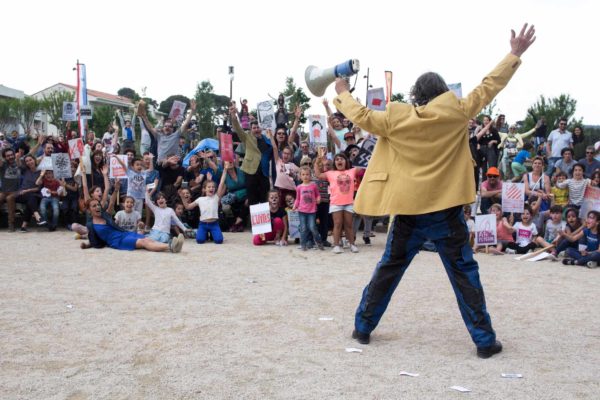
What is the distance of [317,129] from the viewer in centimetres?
1315

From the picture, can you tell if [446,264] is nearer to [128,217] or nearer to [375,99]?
[128,217]

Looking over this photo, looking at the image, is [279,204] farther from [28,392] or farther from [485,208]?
[28,392]

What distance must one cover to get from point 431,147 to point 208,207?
7.45 meters

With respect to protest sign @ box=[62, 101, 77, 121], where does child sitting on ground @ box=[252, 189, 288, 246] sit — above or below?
below

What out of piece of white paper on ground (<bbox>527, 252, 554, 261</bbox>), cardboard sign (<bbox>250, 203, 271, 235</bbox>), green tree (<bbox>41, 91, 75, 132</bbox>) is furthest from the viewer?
green tree (<bbox>41, 91, 75, 132</bbox>)

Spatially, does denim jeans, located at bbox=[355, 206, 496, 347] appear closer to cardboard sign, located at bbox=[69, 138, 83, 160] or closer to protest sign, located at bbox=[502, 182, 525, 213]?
protest sign, located at bbox=[502, 182, 525, 213]

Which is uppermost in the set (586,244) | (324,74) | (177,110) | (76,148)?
(177,110)

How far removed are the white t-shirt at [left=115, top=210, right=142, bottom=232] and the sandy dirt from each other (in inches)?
106

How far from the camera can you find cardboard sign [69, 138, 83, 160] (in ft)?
41.9

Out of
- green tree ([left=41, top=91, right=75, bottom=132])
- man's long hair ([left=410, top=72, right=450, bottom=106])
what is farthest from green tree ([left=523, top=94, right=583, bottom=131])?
green tree ([left=41, top=91, right=75, bottom=132])

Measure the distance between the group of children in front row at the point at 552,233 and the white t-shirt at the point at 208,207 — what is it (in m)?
4.59

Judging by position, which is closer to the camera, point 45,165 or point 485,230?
point 485,230

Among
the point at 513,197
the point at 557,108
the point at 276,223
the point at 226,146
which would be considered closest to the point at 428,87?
the point at 276,223

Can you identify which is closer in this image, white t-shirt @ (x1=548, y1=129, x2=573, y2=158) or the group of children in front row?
the group of children in front row
